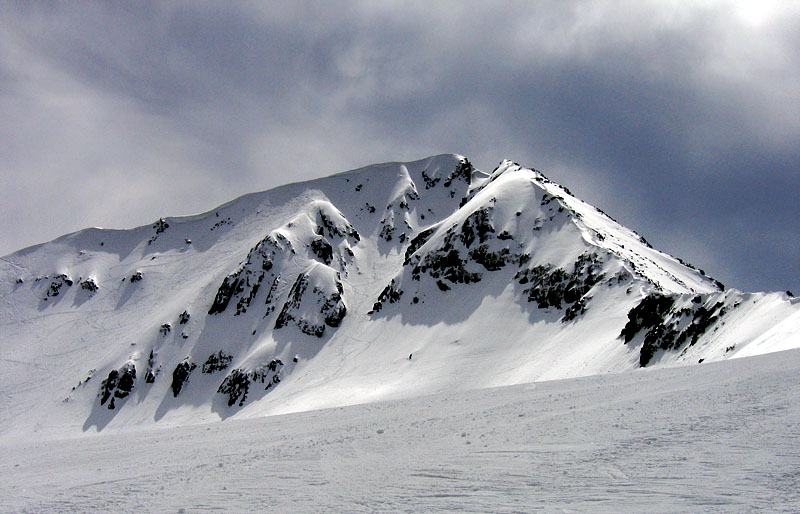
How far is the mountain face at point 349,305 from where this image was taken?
5578cm

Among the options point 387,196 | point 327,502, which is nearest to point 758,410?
point 327,502

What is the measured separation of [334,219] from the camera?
374ft

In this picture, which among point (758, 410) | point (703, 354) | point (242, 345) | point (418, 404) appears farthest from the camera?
point (242, 345)

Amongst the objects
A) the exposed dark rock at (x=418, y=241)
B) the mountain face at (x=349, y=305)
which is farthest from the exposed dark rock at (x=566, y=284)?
the exposed dark rock at (x=418, y=241)

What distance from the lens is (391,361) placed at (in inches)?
2864

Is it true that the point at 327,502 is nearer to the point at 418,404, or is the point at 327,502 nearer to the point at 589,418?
the point at 589,418

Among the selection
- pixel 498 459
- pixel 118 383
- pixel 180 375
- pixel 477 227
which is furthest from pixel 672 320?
pixel 118 383

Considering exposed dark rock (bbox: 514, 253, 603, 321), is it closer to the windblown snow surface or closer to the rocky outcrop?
the windblown snow surface

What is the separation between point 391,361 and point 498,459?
196ft

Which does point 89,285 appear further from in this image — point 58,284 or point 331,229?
point 331,229

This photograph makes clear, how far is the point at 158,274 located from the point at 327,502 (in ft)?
370

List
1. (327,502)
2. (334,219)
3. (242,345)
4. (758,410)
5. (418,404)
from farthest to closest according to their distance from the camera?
1. (334,219)
2. (242,345)
3. (418,404)
4. (758,410)
5. (327,502)

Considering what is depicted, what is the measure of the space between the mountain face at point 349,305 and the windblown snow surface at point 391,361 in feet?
1.26

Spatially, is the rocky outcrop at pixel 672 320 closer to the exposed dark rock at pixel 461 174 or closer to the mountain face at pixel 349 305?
the mountain face at pixel 349 305
